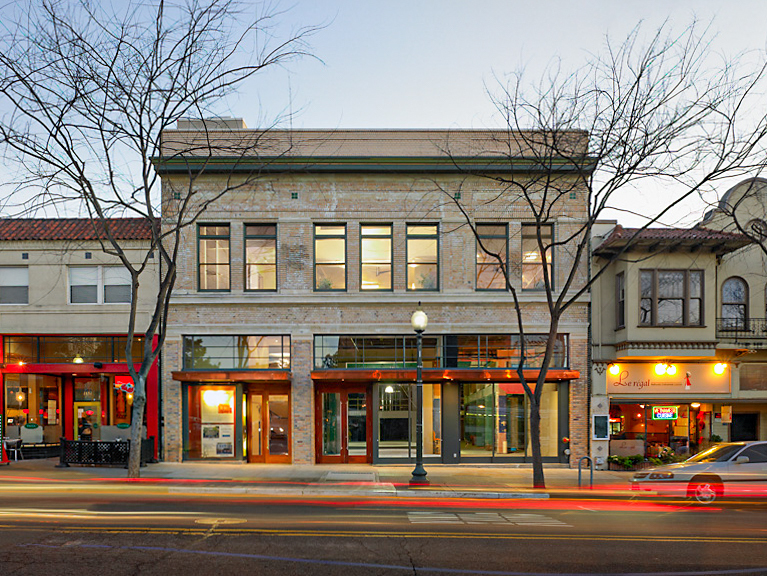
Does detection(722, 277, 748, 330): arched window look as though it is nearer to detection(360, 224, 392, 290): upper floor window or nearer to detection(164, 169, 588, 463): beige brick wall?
detection(164, 169, 588, 463): beige brick wall

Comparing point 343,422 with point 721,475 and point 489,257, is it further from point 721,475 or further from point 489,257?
point 721,475

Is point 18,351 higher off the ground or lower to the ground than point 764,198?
lower

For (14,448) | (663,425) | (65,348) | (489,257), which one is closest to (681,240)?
(489,257)

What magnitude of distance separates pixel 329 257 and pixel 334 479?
24.8ft

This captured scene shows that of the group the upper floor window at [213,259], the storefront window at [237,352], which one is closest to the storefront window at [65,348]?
the storefront window at [237,352]

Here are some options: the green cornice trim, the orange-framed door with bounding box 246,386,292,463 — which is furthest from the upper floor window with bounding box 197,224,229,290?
the orange-framed door with bounding box 246,386,292,463

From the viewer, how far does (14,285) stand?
2069 centimetres

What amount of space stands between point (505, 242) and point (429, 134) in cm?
472

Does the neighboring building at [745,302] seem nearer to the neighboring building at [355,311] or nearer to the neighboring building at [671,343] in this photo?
the neighboring building at [671,343]

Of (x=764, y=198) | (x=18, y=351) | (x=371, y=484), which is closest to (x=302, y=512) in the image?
(x=371, y=484)

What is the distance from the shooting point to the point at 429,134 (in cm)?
2069

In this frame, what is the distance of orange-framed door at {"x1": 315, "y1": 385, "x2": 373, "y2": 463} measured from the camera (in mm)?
19984

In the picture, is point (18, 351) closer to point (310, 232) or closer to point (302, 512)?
point (310, 232)

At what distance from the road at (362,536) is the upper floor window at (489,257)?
26.6ft
